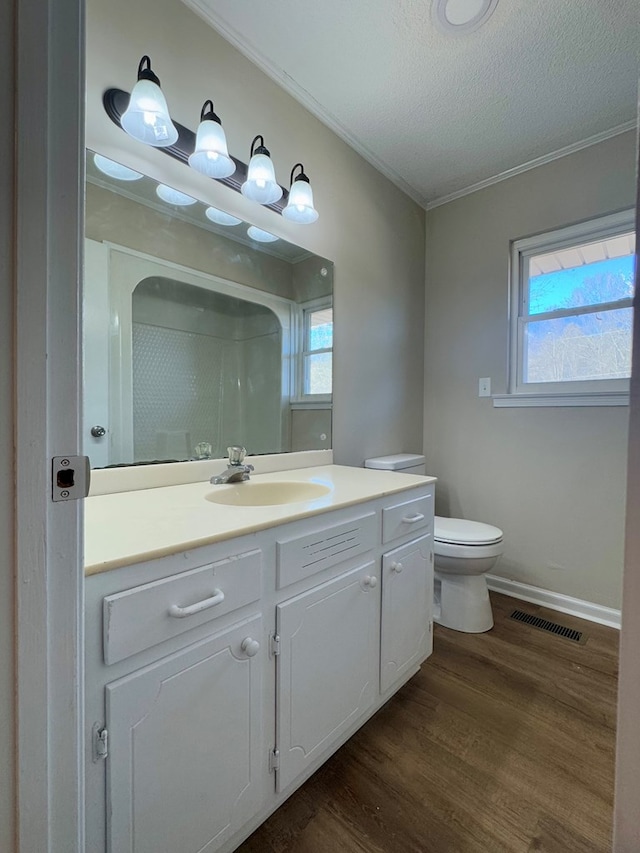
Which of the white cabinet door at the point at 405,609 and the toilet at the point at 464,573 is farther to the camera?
the toilet at the point at 464,573

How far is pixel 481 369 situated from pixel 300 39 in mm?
1811

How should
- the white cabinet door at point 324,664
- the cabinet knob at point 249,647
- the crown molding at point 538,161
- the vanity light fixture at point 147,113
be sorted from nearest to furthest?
the cabinet knob at point 249,647, the white cabinet door at point 324,664, the vanity light fixture at point 147,113, the crown molding at point 538,161

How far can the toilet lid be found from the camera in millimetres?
1758

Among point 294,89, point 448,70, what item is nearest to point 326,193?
point 294,89

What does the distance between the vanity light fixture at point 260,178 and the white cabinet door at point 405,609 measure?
1455 mm

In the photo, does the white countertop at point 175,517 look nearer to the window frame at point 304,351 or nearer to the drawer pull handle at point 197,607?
the drawer pull handle at point 197,607

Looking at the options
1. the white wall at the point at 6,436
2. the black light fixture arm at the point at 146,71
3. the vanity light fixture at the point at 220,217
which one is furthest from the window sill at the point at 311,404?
the white wall at the point at 6,436

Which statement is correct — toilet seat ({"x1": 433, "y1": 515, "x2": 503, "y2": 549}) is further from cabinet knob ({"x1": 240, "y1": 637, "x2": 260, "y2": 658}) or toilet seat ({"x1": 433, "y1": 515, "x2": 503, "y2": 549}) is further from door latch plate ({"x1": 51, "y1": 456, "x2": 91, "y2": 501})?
door latch plate ({"x1": 51, "y1": 456, "x2": 91, "y2": 501})

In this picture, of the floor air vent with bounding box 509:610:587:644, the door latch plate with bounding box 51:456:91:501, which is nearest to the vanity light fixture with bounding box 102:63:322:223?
the door latch plate with bounding box 51:456:91:501

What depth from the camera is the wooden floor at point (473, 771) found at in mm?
939

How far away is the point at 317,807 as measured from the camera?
101 cm

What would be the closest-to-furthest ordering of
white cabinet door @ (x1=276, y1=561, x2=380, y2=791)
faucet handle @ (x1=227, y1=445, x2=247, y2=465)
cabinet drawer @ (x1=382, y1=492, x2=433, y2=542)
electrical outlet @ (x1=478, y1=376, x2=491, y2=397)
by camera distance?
white cabinet door @ (x1=276, y1=561, x2=380, y2=791), cabinet drawer @ (x1=382, y1=492, x2=433, y2=542), faucet handle @ (x1=227, y1=445, x2=247, y2=465), electrical outlet @ (x1=478, y1=376, x2=491, y2=397)

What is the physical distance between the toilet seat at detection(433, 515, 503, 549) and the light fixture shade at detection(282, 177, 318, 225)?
1.55 meters

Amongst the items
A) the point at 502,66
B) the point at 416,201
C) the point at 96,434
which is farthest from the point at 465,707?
the point at 416,201
